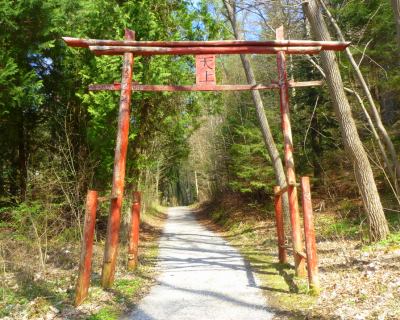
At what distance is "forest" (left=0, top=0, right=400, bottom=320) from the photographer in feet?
22.1

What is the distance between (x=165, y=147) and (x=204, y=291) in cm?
1167

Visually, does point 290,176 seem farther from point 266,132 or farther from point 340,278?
point 266,132

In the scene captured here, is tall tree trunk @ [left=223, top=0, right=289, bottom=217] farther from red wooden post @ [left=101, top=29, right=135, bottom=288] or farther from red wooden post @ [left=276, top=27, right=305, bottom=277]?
red wooden post @ [left=101, top=29, right=135, bottom=288]

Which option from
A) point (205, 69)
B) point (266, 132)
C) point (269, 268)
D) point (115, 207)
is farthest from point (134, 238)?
point (266, 132)

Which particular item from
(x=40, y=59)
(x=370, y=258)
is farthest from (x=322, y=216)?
(x=40, y=59)

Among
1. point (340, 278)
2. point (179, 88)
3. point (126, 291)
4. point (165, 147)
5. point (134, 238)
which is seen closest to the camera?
point (340, 278)

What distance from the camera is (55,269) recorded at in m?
8.52

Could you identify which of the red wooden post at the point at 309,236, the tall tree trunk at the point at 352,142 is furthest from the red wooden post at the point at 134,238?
the tall tree trunk at the point at 352,142

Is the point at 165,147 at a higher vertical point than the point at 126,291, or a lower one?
higher

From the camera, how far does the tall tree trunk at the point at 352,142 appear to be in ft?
28.4

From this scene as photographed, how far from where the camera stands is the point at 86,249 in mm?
6234

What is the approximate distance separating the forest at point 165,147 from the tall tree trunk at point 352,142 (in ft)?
0.10

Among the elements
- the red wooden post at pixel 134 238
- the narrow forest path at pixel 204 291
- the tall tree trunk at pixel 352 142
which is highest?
the tall tree trunk at pixel 352 142

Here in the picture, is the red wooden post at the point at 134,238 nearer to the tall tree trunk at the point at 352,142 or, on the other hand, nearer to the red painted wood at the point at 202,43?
the red painted wood at the point at 202,43
